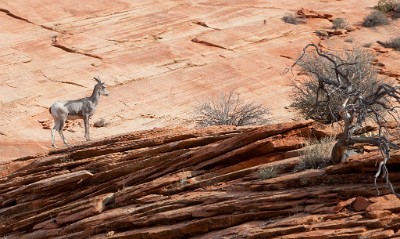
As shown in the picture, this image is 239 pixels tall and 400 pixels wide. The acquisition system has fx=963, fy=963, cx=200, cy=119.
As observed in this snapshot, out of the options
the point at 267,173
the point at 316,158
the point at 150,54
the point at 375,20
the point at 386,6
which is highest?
the point at 316,158

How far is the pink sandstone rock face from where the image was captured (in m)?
26.9

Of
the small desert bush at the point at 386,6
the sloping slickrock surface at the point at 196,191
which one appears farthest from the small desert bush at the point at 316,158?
the small desert bush at the point at 386,6

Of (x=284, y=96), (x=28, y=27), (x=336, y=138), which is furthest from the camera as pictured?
(x=28, y=27)

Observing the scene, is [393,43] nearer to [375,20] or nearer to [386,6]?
[375,20]

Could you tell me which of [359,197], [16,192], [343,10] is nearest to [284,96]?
[343,10]

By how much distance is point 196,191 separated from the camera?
1291 centimetres

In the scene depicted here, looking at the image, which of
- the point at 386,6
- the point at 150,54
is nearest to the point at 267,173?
the point at 150,54

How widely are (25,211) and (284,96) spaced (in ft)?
43.8

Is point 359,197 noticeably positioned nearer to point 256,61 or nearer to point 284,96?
point 284,96

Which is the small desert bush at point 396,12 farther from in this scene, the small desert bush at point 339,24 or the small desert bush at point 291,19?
the small desert bush at point 291,19

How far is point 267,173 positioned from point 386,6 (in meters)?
23.2

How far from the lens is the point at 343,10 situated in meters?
34.6

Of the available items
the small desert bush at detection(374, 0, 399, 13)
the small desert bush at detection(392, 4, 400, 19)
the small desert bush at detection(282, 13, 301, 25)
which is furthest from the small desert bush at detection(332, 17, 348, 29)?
the small desert bush at detection(392, 4, 400, 19)

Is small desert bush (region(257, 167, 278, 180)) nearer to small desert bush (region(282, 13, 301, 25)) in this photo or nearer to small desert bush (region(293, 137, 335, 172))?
small desert bush (region(293, 137, 335, 172))
